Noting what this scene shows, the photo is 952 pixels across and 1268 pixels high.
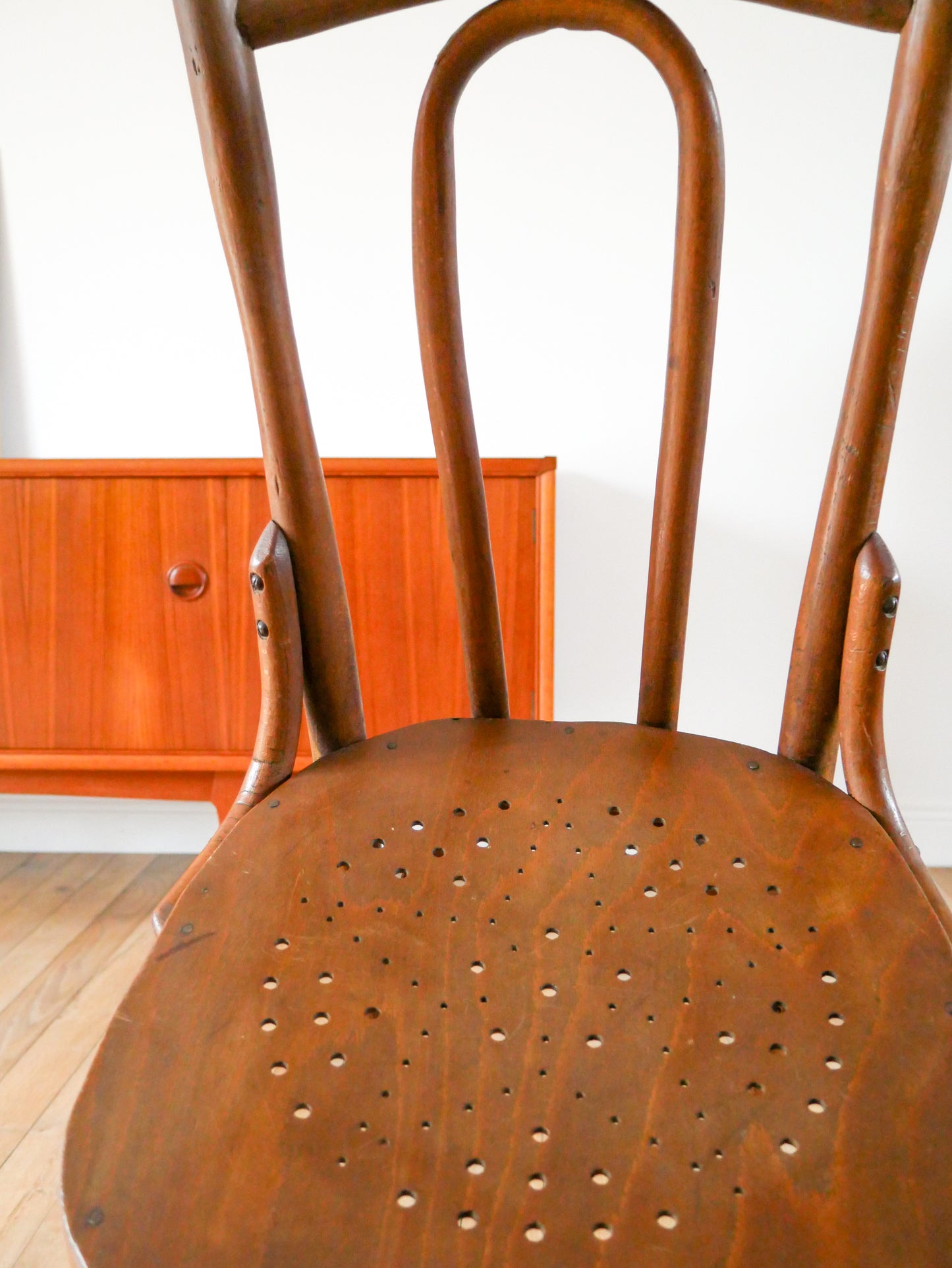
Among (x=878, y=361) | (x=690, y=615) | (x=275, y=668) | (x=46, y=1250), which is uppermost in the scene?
(x=878, y=361)

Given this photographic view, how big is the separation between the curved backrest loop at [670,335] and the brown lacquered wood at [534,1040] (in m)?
0.10

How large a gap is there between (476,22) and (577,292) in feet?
3.50

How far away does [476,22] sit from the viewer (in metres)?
0.43

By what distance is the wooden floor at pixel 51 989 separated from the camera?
77 centimetres

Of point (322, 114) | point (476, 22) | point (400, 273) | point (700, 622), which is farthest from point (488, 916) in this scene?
point (322, 114)

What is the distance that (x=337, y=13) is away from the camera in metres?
Answer: 0.42

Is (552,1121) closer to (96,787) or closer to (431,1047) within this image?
(431,1047)

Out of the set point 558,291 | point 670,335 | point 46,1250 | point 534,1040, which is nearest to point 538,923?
point 534,1040

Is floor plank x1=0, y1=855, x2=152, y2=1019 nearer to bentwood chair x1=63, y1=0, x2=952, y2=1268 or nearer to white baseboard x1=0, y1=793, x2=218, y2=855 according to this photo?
white baseboard x1=0, y1=793, x2=218, y2=855

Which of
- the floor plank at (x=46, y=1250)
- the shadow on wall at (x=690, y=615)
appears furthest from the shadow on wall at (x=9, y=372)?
the floor plank at (x=46, y=1250)

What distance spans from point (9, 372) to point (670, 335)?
1.43m

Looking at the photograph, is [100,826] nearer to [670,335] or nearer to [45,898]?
[45,898]

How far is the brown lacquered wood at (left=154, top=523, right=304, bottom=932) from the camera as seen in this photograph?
0.43 meters

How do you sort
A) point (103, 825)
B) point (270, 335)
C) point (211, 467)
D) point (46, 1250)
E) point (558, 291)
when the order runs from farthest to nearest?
point (103, 825) < point (558, 291) < point (211, 467) < point (46, 1250) < point (270, 335)
